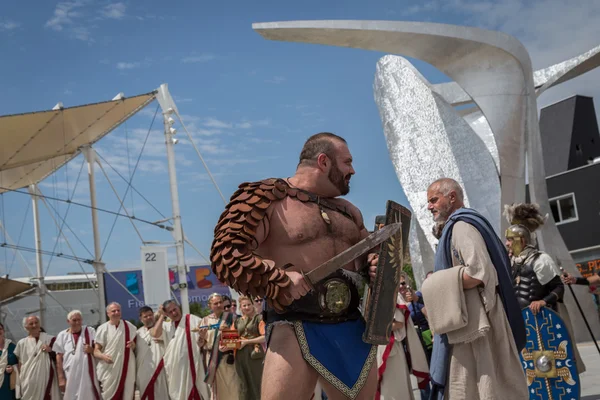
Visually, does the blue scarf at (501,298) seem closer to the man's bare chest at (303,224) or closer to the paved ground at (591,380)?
the man's bare chest at (303,224)

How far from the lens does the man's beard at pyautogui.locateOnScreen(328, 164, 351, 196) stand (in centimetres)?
389

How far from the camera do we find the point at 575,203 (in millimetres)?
34531

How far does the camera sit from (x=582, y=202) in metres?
34.1

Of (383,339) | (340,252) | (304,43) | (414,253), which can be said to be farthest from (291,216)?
(414,253)

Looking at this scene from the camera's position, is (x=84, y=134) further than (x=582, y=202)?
No

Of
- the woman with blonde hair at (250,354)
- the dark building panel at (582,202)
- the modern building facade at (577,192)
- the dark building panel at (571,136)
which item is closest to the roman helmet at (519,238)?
the woman with blonde hair at (250,354)

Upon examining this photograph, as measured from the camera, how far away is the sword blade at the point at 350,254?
136 inches

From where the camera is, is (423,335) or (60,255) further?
(60,255)

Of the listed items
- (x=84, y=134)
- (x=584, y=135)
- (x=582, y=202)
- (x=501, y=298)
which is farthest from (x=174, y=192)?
(x=584, y=135)

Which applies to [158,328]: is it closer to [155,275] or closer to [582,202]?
[155,275]

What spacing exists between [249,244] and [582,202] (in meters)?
33.4

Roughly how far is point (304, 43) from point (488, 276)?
15180 mm

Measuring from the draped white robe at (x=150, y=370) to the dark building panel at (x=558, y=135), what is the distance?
117 ft

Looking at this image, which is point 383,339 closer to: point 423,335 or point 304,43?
point 423,335
